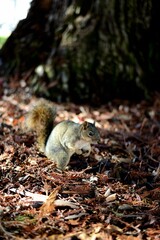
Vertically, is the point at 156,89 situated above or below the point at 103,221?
below

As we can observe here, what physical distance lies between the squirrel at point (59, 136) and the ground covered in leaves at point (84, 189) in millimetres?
64

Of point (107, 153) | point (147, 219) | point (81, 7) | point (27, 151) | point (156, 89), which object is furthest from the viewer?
point (156, 89)

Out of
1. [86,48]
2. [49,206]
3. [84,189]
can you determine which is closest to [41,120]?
[84,189]

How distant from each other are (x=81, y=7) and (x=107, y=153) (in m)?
1.78

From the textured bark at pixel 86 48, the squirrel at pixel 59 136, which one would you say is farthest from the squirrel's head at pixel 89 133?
the textured bark at pixel 86 48

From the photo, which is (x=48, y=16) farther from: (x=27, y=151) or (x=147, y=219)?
(x=147, y=219)

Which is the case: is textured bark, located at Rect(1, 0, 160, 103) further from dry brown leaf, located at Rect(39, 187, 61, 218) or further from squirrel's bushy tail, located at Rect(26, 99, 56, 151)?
dry brown leaf, located at Rect(39, 187, 61, 218)

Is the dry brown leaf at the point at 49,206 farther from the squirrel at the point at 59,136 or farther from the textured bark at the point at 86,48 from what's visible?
the textured bark at the point at 86,48

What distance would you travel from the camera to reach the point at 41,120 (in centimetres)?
275

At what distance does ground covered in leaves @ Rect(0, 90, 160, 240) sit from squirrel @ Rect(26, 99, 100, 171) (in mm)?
64

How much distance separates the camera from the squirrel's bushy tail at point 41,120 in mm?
2748

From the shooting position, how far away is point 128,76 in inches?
162

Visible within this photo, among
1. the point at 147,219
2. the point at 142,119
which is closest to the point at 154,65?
the point at 142,119

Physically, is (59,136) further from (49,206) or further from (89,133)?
(49,206)
